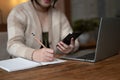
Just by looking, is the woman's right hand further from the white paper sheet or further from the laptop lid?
the laptop lid

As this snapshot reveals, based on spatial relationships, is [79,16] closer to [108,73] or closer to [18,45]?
[18,45]

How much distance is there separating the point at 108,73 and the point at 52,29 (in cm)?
93

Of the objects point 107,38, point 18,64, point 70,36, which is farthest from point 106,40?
point 18,64

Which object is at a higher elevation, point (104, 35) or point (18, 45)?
point (104, 35)

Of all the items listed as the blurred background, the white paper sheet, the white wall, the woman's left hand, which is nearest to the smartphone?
the woman's left hand

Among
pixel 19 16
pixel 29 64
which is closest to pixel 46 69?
pixel 29 64

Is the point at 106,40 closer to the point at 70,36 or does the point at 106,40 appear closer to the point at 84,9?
the point at 70,36

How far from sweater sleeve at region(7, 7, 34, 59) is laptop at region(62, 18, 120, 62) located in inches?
9.8

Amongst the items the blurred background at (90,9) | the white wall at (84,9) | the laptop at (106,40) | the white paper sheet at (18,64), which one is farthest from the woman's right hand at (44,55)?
the white wall at (84,9)

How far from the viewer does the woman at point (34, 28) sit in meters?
1.42

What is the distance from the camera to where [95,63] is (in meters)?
1.18

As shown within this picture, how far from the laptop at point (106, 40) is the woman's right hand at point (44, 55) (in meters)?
0.17

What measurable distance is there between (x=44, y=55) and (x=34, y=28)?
53 cm

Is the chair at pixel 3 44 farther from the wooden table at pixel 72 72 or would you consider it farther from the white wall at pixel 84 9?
the white wall at pixel 84 9
